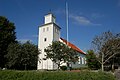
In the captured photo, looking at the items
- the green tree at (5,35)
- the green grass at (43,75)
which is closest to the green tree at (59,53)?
the green tree at (5,35)

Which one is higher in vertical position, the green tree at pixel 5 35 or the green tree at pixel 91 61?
the green tree at pixel 5 35

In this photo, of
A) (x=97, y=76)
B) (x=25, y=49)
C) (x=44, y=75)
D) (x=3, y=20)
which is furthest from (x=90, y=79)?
(x=3, y=20)

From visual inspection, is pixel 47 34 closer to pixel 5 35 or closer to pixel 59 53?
pixel 5 35

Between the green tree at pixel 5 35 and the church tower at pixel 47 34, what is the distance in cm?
910

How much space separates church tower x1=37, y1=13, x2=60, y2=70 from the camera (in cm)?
5316

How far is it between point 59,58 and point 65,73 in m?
17.4

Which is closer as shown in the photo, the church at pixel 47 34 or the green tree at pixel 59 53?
the green tree at pixel 59 53

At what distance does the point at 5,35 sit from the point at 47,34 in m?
13.0

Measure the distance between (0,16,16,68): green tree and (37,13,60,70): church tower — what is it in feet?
29.9

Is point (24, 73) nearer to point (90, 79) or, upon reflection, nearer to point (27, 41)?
point (90, 79)

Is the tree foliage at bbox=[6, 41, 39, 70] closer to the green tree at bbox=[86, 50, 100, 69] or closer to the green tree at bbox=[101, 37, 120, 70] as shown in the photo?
the green tree at bbox=[86, 50, 100, 69]

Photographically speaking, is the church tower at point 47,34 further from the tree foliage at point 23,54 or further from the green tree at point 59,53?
the green tree at point 59,53

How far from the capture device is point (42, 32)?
56.0 meters

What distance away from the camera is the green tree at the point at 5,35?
45531 millimetres
